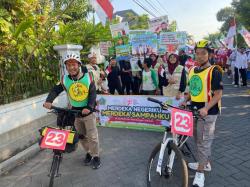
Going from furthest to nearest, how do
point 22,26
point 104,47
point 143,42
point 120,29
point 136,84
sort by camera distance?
1. point 136,84
2. point 104,47
3. point 120,29
4. point 143,42
5. point 22,26


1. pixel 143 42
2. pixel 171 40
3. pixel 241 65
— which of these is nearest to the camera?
pixel 171 40

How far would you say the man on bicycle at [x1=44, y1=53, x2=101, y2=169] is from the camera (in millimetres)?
4598

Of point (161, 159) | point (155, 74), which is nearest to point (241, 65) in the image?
point (155, 74)

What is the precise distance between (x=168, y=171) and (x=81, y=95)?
188 centimetres

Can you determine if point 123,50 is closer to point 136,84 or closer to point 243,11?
point 136,84

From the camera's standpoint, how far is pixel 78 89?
473 centimetres

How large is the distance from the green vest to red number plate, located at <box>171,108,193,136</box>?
63.9 inches

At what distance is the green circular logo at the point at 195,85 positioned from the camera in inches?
161

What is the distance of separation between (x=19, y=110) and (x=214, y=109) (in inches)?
173

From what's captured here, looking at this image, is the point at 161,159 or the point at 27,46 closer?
the point at 161,159

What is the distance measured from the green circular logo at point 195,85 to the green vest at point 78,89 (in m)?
1.66

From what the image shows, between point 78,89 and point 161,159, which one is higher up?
point 78,89

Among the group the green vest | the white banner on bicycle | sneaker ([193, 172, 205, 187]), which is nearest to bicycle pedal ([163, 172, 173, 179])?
sneaker ([193, 172, 205, 187])

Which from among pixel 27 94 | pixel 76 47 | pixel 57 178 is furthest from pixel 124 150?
pixel 76 47
